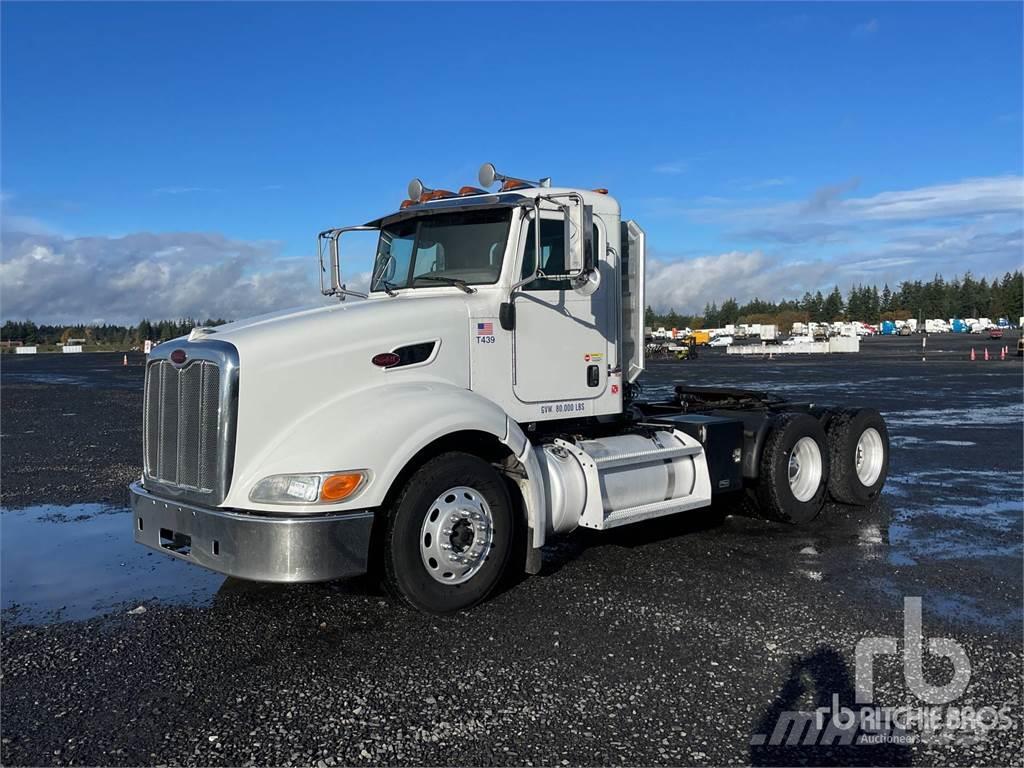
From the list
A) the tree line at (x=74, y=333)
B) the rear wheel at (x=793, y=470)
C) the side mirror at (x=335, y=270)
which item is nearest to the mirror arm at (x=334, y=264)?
the side mirror at (x=335, y=270)

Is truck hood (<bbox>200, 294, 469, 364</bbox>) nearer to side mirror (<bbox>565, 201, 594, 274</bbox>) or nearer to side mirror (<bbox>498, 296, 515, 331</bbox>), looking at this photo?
side mirror (<bbox>498, 296, 515, 331</bbox>)

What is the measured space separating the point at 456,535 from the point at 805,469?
4.78m

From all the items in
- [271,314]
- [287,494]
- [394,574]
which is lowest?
[394,574]

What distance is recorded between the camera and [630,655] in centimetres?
504

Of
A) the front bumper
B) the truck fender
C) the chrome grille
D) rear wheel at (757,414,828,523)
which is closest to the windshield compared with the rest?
the truck fender

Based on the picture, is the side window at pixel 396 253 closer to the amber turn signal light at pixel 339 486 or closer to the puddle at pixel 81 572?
the amber turn signal light at pixel 339 486

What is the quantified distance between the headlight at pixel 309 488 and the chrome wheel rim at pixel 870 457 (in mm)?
6678

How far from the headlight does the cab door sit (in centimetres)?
188

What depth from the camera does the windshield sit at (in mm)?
6750

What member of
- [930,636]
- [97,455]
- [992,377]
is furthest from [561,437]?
[992,377]

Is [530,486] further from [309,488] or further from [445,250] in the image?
[445,250]

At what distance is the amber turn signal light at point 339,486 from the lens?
17.1 ft

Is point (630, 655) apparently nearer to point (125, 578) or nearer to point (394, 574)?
point (394, 574)

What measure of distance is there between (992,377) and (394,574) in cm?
3193
